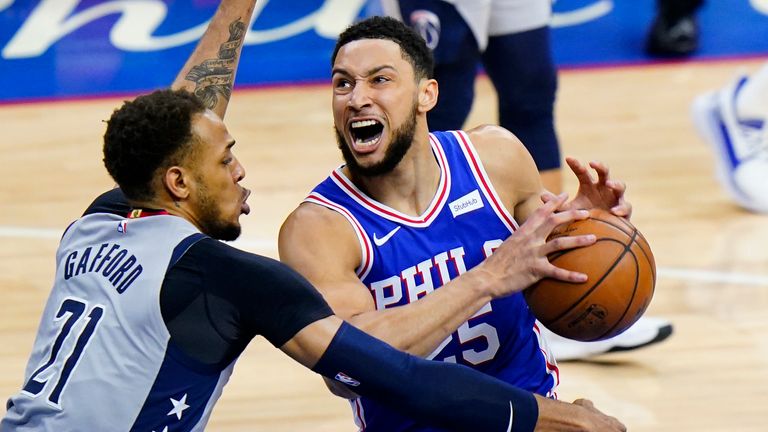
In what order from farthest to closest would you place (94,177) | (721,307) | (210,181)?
1. (94,177)
2. (721,307)
3. (210,181)

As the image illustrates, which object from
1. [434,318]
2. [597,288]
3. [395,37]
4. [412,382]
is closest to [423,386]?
[412,382]

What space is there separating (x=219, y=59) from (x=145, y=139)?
1.04 meters

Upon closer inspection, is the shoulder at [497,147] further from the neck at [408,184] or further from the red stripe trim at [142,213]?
the red stripe trim at [142,213]

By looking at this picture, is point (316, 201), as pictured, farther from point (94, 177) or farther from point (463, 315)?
point (94, 177)

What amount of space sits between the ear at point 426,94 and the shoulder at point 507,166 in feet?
0.63

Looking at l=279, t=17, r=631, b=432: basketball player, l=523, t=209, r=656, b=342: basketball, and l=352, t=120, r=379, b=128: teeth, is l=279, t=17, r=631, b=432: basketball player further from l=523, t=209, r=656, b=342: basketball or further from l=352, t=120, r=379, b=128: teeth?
l=523, t=209, r=656, b=342: basketball

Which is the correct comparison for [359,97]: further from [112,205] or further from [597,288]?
[597,288]

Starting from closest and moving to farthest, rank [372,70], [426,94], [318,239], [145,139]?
[145,139] → [318,239] → [372,70] → [426,94]

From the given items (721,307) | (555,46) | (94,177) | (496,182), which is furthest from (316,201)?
(555,46)

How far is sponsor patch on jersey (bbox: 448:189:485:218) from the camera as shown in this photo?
362 centimetres

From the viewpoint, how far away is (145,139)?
3.00 metres

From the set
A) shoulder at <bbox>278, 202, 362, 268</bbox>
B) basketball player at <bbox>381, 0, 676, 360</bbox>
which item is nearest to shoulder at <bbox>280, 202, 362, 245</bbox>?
shoulder at <bbox>278, 202, 362, 268</bbox>

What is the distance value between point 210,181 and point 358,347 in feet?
1.82

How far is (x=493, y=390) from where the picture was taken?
2924 millimetres
